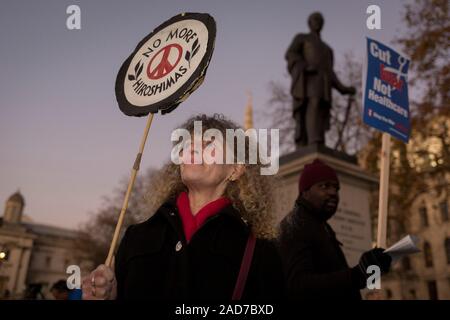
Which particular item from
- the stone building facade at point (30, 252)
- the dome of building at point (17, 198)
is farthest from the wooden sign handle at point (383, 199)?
the dome of building at point (17, 198)

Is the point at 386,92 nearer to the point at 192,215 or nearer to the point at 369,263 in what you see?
the point at 369,263

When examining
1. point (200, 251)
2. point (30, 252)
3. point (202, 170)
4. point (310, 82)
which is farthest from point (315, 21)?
point (30, 252)

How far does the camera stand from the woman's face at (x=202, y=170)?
218 cm

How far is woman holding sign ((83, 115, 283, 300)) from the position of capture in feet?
6.25

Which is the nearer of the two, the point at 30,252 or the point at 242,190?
the point at 242,190

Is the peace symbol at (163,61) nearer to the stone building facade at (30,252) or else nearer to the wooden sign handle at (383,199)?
the wooden sign handle at (383,199)

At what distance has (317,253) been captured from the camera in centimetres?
296

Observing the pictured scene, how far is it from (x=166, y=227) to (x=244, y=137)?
664 mm

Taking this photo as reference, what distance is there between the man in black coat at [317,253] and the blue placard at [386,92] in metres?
0.87

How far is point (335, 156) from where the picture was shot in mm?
7660

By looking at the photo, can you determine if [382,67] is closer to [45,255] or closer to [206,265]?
[206,265]

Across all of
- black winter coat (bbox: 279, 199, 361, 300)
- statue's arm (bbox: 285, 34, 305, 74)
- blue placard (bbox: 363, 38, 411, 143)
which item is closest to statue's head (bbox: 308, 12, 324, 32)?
statue's arm (bbox: 285, 34, 305, 74)

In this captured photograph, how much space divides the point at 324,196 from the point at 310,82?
5.41 m

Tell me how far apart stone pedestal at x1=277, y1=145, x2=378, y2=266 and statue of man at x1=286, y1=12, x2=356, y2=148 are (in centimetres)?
71
